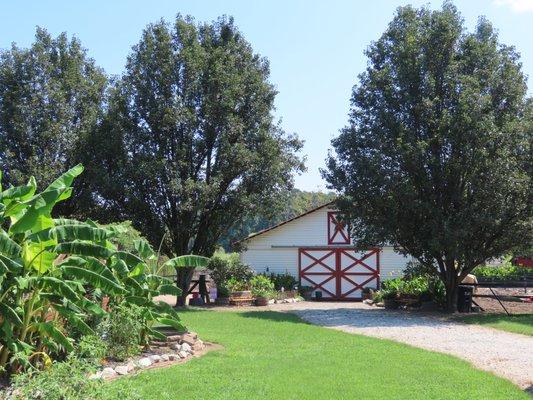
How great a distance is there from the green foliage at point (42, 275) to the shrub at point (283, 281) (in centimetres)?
2112

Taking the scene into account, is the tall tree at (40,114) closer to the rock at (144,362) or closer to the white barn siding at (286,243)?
the white barn siding at (286,243)

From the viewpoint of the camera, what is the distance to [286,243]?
33.8 meters

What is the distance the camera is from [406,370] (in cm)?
1023

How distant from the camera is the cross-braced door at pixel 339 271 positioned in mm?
32812

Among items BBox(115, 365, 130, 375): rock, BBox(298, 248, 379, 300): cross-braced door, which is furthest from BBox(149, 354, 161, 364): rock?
BBox(298, 248, 379, 300): cross-braced door

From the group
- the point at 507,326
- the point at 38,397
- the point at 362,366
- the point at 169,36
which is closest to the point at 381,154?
the point at 507,326

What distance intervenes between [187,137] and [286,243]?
11.4 metres

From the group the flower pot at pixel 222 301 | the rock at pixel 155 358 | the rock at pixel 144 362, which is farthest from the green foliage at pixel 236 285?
the rock at pixel 144 362

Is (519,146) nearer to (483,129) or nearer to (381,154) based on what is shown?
(483,129)

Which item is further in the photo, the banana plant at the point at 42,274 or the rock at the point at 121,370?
the rock at the point at 121,370

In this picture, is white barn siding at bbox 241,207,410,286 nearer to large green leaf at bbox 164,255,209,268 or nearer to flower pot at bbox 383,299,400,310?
flower pot at bbox 383,299,400,310

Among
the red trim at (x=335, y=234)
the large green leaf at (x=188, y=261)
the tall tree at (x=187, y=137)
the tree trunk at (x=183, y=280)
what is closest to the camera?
the large green leaf at (x=188, y=261)

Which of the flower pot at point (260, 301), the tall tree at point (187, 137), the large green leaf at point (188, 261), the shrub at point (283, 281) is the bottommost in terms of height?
the flower pot at point (260, 301)

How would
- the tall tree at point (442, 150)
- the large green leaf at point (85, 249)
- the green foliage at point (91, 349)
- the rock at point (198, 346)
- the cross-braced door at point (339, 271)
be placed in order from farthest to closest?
the cross-braced door at point (339, 271), the tall tree at point (442, 150), the rock at point (198, 346), the large green leaf at point (85, 249), the green foliage at point (91, 349)
